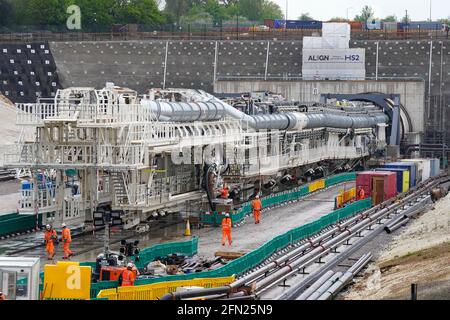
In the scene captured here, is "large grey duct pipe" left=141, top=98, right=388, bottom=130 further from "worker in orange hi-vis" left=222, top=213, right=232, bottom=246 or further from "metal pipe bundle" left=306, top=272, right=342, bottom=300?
"metal pipe bundle" left=306, top=272, right=342, bottom=300

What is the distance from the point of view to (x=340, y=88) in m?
73.6

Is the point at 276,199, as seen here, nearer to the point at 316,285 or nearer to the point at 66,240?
the point at 66,240

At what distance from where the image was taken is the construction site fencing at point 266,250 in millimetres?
24078

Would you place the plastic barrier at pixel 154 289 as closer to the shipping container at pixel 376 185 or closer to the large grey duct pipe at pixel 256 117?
the large grey duct pipe at pixel 256 117

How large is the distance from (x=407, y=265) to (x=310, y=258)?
2.87 meters

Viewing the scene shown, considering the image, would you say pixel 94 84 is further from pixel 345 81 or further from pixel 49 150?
pixel 49 150

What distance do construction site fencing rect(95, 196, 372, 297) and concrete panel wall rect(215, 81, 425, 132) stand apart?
2995cm

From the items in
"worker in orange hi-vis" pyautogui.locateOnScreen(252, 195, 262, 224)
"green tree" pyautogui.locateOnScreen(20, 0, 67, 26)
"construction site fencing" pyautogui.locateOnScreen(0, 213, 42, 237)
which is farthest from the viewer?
"green tree" pyautogui.locateOnScreen(20, 0, 67, 26)

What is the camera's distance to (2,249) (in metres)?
32.5

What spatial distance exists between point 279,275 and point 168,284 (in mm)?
3447

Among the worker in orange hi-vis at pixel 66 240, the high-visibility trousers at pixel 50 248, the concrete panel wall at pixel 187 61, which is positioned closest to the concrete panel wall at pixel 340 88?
the concrete panel wall at pixel 187 61

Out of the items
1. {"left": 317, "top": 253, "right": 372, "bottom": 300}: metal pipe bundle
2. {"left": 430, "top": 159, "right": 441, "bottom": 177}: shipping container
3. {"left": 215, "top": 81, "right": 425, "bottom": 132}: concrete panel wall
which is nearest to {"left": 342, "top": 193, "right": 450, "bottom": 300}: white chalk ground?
{"left": 317, "top": 253, "right": 372, "bottom": 300}: metal pipe bundle

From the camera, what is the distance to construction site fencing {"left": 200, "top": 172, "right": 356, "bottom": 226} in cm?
3888

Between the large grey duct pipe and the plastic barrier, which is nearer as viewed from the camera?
the plastic barrier
